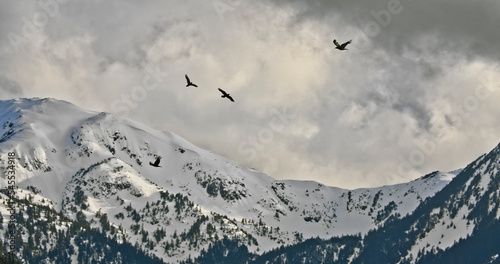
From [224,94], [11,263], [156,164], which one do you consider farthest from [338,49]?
[11,263]

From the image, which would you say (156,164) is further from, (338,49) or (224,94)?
(338,49)

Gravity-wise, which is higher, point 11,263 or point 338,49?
point 338,49

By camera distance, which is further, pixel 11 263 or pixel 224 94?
pixel 11 263

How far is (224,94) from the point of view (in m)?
130

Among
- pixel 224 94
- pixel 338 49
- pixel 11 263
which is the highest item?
pixel 338 49

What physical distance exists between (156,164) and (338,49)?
35233 millimetres

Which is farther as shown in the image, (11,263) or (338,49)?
(11,263)

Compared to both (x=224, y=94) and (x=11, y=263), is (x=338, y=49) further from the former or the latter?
(x=11, y=263)

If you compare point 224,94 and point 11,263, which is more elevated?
point 224,94

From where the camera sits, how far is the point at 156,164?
128m

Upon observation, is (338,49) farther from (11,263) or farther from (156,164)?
(11,263)

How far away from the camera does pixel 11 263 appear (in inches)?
7830

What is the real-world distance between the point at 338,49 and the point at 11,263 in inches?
4470

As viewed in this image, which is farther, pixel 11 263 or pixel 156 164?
pixel 11 263
